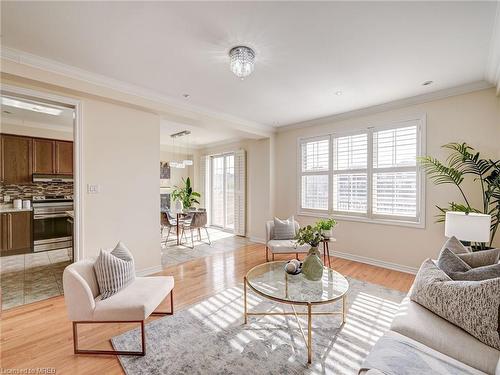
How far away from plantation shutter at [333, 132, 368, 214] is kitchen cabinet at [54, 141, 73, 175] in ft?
18.9

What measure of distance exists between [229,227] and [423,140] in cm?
492

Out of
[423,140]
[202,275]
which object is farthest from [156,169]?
[423,140]

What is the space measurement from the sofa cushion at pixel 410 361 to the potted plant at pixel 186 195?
17.9 feet

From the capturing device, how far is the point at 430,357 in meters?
1.12

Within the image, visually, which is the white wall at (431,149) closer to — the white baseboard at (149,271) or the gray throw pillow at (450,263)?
the gray throw pillow at (450,263)

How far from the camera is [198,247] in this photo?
4902 mm

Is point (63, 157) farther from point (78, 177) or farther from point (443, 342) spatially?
point (443, 342)

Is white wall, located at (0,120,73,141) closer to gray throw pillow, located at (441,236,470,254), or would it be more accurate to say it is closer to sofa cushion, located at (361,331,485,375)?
sofa cushion, located at (361,331,485,375)

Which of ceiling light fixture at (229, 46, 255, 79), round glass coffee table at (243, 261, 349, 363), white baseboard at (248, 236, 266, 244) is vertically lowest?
white baseboard at (248, 236, 266, 244)

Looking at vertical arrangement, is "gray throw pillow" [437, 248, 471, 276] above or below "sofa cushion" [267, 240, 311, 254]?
above

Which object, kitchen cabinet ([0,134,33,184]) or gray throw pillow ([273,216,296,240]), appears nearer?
gray throw pillow ([273,216,296,240])

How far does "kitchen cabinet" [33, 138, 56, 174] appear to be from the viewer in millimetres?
4723

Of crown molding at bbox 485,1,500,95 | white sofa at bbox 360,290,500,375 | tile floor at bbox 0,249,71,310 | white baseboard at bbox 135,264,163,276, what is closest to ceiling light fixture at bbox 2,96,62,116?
tile floor at bbox 0,249,71,310

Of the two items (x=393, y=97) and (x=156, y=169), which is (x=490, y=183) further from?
(x=156, y=169)
